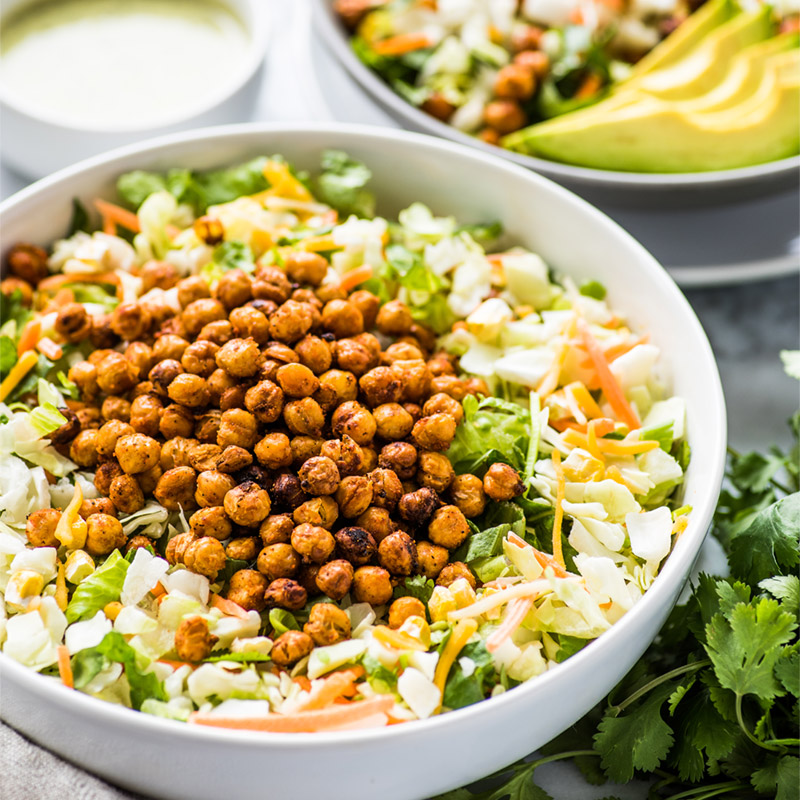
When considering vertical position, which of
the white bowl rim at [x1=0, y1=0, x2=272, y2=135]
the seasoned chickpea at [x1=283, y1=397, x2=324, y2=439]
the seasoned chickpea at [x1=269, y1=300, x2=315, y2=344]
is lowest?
the seasoned chickpea at [x1=283, y1=397, x2=324, y2=439]

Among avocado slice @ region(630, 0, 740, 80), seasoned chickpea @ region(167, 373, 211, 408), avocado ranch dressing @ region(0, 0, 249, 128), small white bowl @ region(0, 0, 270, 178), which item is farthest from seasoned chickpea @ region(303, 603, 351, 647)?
avocado slice @ region(630, 0, 740, 80)

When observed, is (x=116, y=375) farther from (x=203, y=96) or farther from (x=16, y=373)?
(x=203, y=96)

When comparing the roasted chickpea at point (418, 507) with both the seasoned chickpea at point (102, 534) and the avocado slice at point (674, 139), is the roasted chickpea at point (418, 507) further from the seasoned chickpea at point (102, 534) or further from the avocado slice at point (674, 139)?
→ the avocado slice at point (674, 139)

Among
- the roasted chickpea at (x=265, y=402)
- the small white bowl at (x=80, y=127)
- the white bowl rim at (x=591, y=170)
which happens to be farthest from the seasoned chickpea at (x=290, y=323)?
the small white bowl at (x=80, y=127)

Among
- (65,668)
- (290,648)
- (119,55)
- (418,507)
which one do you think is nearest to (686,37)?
(119,55)

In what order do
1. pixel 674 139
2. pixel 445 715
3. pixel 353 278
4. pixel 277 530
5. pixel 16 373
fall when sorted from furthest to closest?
1. pixel 674 139
2. pixel 353 278
3. pixel 16 373
4. pixel 277 530
5. pixel 445 715

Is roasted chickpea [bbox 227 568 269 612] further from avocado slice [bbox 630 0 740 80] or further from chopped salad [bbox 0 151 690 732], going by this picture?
avocado slice [bbox 630 0 740 80]
